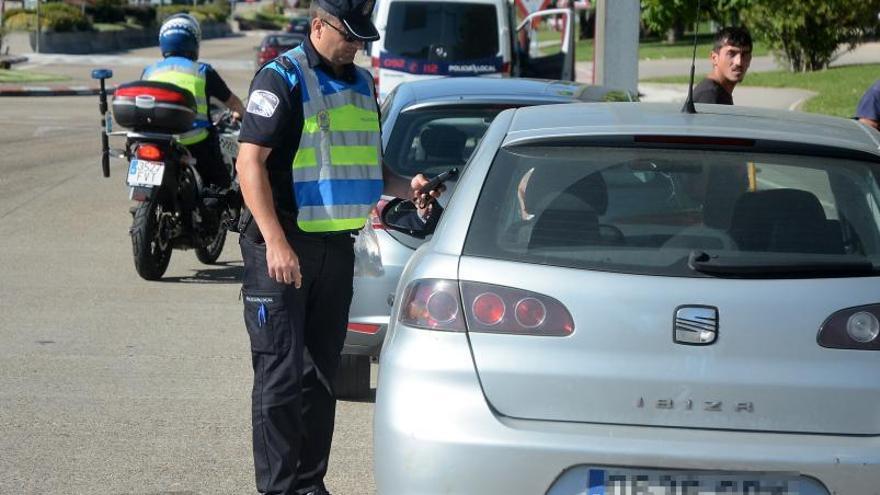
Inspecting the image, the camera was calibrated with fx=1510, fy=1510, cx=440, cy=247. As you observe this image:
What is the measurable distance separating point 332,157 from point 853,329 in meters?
1.85

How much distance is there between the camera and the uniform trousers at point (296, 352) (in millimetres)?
4898

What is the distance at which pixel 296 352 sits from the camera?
4.92m

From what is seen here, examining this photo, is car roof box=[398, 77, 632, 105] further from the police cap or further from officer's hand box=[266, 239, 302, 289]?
officer's hand box=[266, 239, 302, 289]

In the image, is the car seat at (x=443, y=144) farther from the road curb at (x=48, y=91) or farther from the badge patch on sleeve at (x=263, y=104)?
the road curb at (x=48, y=91)

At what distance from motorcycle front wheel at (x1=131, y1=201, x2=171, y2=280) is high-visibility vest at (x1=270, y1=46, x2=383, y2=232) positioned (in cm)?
492

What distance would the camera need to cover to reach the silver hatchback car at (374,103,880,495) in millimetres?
3850

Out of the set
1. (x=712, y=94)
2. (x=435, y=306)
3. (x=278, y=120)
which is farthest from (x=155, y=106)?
(x=435, y=306)

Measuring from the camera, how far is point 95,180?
53.2 feet

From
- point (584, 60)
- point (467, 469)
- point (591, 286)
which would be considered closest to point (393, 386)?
point (467, 469)

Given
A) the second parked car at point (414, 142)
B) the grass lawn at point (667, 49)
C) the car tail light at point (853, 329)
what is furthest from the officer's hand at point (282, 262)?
the grass lawn at point (667, 49)

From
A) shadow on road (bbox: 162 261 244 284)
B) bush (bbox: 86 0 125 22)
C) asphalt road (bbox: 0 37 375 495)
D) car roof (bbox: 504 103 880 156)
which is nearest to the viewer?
car roof (bbox: 504 103 880 156)

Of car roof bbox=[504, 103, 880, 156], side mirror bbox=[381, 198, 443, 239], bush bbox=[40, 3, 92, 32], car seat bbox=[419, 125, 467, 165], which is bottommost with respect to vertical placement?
bush bbox=[40, 3, 92, 32]

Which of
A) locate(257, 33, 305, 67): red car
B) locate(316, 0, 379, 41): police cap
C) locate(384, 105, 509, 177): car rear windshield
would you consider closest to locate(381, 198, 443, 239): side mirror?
locate(316, 0, 379, 41): police cap

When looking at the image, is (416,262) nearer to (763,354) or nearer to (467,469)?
(467,469)
